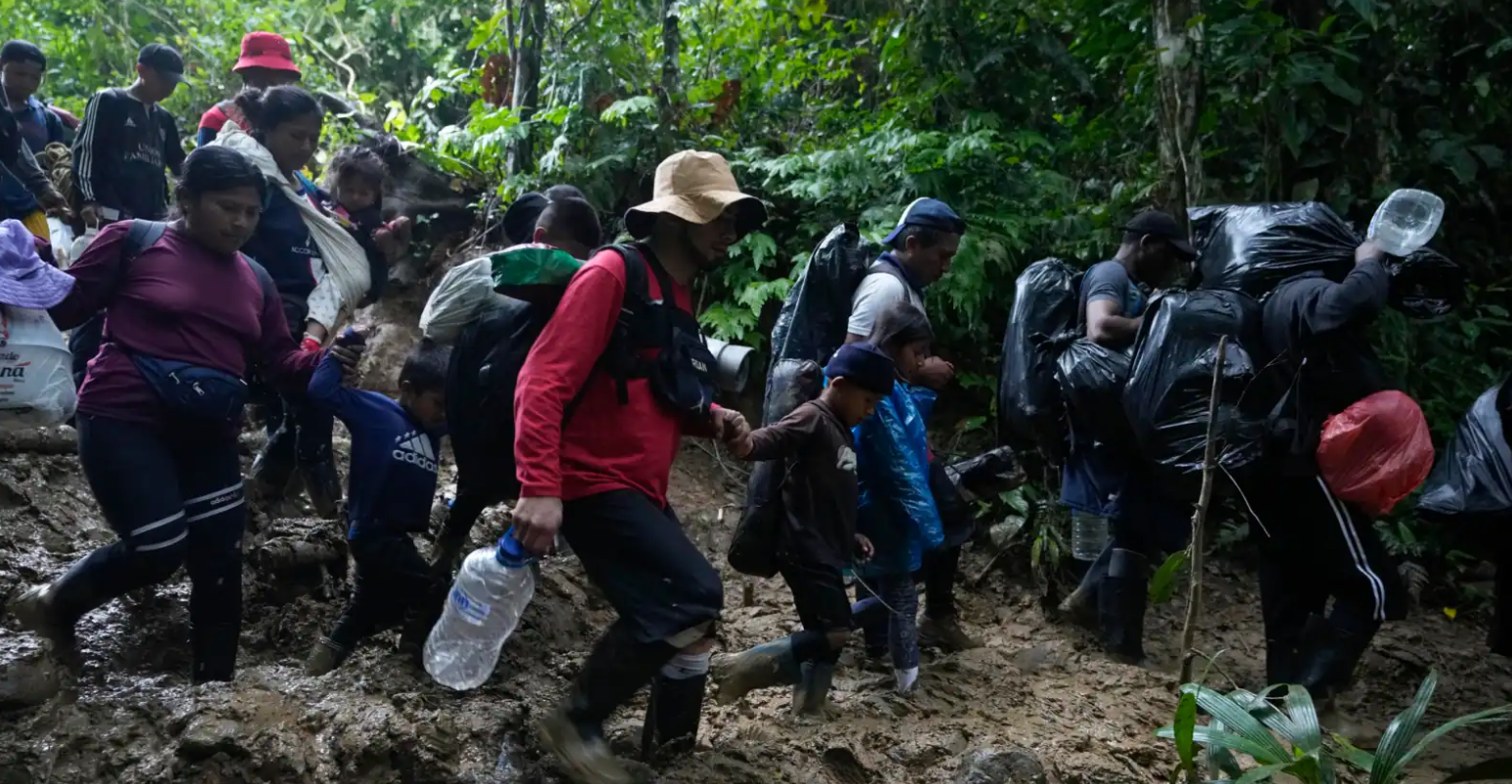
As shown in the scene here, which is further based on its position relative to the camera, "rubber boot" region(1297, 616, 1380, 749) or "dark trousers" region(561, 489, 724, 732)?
"rubber boot" region(1297, 616, 1380, 749)

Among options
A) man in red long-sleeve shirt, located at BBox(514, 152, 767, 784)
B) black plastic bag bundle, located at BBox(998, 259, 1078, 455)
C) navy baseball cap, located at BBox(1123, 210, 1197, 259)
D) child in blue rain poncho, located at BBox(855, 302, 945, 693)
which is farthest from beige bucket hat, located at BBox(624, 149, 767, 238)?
navy baseball cap, located at BBox(1123, 210, 1197, 259)

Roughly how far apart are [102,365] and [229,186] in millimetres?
742

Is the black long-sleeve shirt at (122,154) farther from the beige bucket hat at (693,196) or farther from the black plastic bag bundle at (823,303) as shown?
the beige bucket hat at (693,196)

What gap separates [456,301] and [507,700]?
1539mm

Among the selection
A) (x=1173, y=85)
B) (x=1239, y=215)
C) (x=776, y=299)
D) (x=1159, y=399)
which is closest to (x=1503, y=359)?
(x=1173, y=85)

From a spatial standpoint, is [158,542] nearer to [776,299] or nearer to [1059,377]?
[1059,377]

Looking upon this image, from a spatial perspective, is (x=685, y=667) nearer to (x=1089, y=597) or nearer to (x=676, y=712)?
(x=676, y=712)

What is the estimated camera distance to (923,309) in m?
4.52

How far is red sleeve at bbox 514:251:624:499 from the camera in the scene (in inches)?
115

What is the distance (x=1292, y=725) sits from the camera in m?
2.99

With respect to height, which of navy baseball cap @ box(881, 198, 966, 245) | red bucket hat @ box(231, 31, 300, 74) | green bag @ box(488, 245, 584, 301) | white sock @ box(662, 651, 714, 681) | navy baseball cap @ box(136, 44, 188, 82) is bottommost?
white sock @ box(662, 651, 714, 681)

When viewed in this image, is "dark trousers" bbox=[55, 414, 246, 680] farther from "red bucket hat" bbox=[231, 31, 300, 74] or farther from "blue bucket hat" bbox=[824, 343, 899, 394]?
"red bucket hat" bbox=[231, 31, 300, 74]

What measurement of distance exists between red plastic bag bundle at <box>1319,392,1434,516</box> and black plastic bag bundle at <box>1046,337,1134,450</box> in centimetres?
87

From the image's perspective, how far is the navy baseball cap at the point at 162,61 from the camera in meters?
5.72
